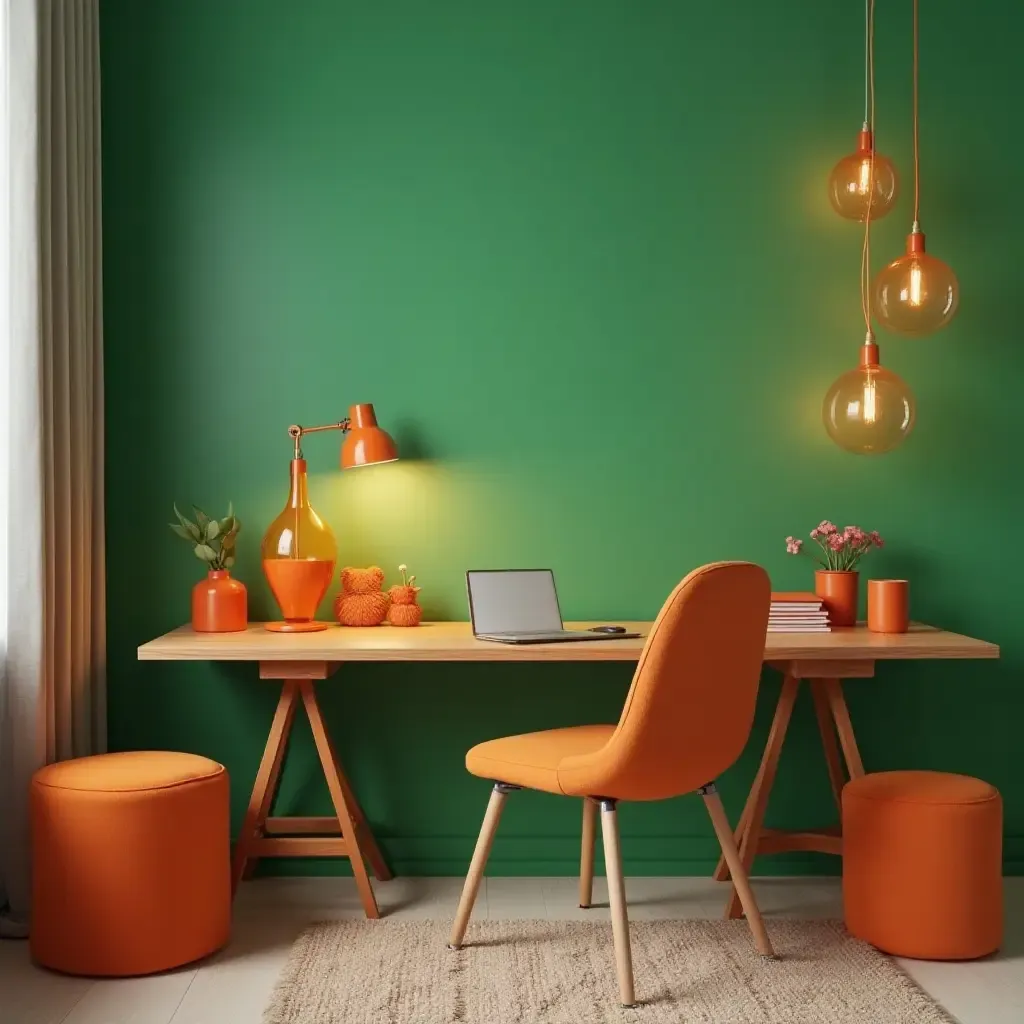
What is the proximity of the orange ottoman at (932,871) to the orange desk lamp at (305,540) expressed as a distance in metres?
1.39

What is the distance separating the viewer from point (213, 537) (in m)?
3.07

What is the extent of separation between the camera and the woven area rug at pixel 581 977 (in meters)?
2.33

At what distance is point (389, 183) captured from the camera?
3295mm

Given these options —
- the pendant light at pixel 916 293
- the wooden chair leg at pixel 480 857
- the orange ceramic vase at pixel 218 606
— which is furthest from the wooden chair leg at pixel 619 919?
the pendant light at pixel 916 293

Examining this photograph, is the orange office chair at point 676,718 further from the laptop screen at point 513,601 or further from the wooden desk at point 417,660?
the laptop screen at point 513,601

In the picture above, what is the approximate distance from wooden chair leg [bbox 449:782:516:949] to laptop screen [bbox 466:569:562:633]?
0.48 metres

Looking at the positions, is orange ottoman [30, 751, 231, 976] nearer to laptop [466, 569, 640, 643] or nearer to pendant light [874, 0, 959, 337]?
laptop [466, 569, 640, 643]

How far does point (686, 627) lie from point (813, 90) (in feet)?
5.66

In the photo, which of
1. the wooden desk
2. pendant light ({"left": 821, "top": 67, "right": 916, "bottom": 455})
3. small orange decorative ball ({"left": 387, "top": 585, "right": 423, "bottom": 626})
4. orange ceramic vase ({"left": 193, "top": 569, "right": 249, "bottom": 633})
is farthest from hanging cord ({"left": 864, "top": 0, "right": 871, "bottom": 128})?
orange ceramic vase ({"left": 193, "top": 569, "right": 249, "bottom": 633})

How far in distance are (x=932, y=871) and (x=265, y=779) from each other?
5.04ft

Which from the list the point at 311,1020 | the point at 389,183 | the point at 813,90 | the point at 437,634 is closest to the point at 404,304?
the point at 389,183

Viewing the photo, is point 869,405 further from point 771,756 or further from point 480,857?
point 480,857

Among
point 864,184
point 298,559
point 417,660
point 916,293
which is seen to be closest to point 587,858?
point 417,660

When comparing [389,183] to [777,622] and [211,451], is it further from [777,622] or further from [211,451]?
[777,622]
